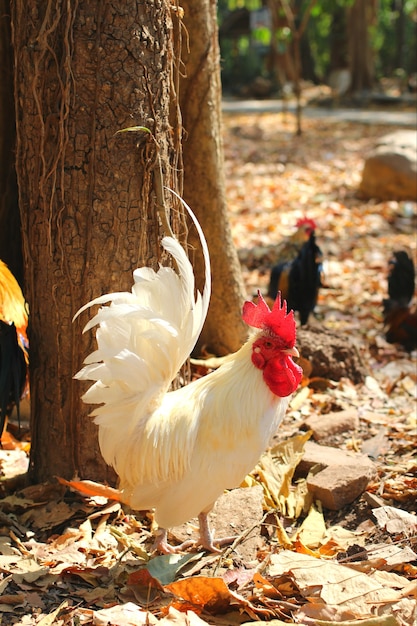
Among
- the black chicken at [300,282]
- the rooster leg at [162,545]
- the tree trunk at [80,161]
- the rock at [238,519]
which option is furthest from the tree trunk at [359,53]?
the rooster leg at [162,545]

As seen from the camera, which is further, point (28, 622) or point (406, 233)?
point (406, 233)

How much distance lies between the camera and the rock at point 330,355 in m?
5.36

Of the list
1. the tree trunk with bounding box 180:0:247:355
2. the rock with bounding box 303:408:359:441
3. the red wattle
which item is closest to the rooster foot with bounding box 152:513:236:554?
the red wattle

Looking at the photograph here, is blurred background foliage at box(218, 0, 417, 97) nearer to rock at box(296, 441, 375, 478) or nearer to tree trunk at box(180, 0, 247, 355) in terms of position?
tree trunk at box(180, 0, 247, 355)

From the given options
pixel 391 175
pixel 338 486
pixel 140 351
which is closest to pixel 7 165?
pixel 140 351

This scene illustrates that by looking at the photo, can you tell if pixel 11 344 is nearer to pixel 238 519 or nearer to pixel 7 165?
pixel 7 165

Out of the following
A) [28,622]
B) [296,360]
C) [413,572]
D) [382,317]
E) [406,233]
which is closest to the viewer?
[28,622]

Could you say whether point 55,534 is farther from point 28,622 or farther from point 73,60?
point 73,60

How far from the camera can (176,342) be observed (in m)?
3.10

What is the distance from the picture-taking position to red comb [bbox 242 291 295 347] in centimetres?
307

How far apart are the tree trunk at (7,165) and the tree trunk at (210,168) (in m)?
1.11

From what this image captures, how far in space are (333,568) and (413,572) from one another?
1.24 ft

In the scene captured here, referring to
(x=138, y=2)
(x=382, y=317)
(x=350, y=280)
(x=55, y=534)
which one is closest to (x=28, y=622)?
(x=55, y=534)

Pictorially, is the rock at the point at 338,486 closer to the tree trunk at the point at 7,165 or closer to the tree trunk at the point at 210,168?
the tree trunk at the point at 210,168
